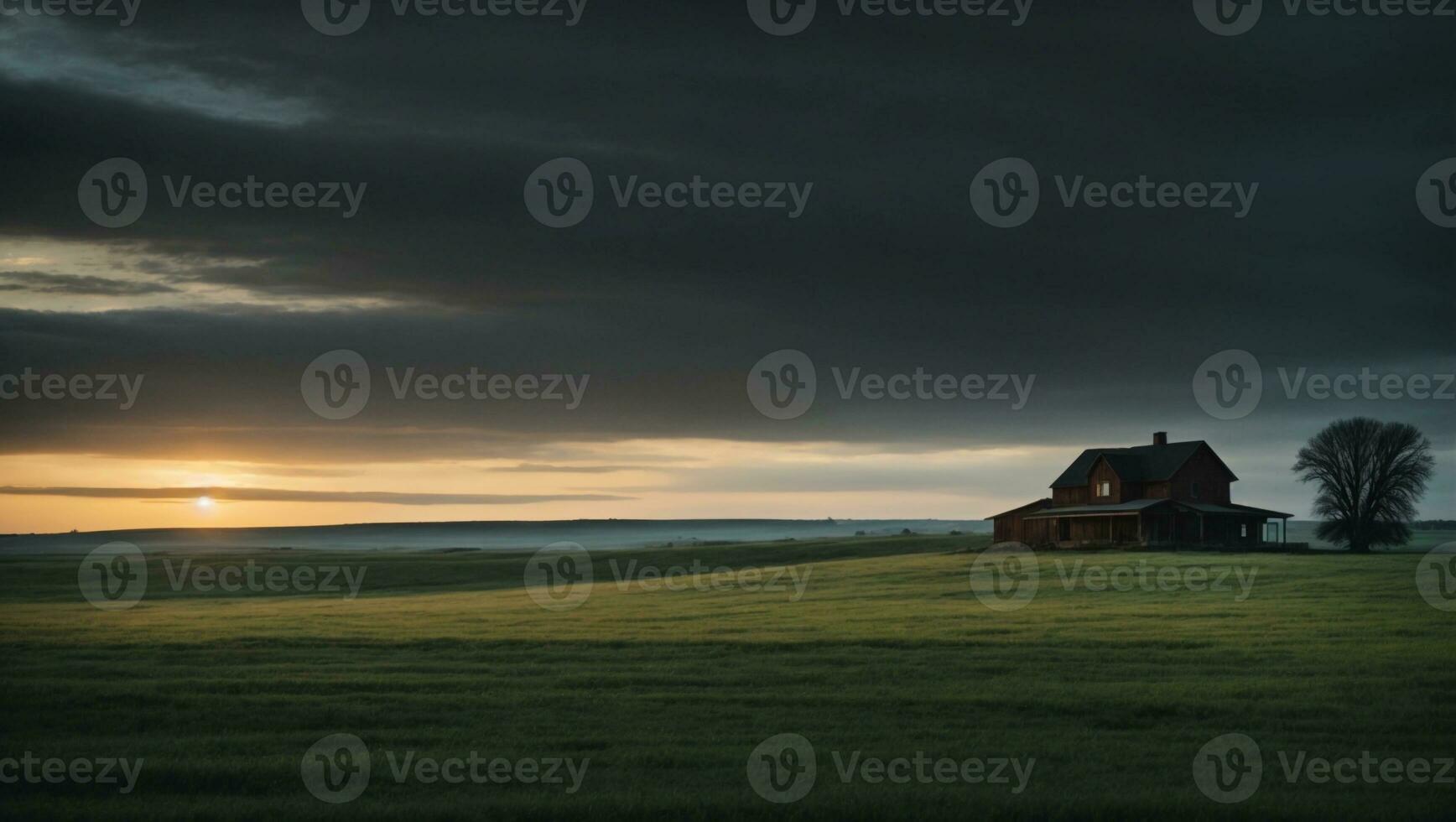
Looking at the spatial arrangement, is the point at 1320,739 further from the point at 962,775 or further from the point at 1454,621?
the point at 1454,621

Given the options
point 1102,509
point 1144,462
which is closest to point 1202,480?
point 1144,462

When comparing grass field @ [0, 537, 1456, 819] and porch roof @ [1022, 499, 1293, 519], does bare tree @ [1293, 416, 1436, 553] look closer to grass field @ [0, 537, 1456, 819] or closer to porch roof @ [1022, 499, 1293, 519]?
porch roof @ [1022, 499, 1293, 519]

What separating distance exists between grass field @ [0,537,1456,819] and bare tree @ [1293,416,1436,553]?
50.8 meters

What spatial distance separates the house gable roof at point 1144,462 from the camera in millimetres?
85125

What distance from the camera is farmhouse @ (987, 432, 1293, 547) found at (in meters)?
79.3

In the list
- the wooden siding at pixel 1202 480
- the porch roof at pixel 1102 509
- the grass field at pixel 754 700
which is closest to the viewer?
the grass field at pixel 754 700

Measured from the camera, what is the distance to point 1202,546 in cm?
7538

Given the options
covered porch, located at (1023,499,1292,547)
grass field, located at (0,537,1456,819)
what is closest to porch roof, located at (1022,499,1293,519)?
covered porch, located at (1023,499,1292,547)

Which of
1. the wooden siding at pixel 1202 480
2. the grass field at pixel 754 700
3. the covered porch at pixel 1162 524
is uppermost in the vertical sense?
the wooden siding at pixel 1202 480

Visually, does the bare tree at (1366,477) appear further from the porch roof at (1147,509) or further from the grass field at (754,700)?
the grass field at (754,700)

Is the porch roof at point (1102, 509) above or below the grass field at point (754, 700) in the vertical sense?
above

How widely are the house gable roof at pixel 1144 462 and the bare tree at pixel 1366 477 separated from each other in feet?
36.2

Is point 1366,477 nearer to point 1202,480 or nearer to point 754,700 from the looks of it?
point 1202,480

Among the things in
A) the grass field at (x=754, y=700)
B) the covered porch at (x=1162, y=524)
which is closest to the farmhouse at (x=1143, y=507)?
the covered porch at (x=1162, y=524)
